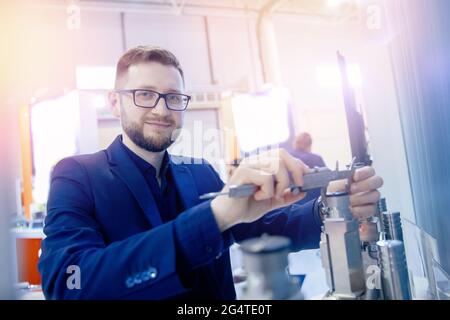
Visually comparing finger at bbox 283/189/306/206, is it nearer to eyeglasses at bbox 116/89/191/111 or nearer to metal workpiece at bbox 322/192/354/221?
metal workpiece at bbox 322/192/354/221

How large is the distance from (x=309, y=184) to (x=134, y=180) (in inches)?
12.1

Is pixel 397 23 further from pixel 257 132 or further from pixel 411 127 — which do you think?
pixel 257 132

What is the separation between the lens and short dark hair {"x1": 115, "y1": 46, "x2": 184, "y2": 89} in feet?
1.74

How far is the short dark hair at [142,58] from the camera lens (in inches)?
20.9

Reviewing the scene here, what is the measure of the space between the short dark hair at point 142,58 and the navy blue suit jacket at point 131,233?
135 mm

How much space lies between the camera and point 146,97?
0.51 m

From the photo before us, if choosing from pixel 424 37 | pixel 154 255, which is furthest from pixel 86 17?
pixel 424 37

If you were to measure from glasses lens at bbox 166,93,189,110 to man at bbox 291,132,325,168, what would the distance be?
35 cm

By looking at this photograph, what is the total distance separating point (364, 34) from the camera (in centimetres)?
66

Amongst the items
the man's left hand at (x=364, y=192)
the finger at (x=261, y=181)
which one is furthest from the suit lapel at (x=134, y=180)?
the man's left hand at (x=364, y=192)

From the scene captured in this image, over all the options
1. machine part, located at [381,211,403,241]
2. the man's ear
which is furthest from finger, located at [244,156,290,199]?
the man's ear

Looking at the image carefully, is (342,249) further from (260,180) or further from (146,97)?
(146,97)

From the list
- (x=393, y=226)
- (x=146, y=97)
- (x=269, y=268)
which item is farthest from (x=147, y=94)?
(x=393, y=226)
